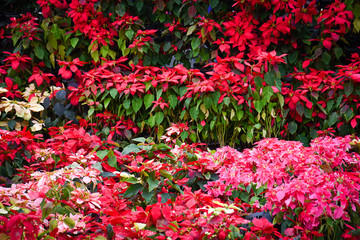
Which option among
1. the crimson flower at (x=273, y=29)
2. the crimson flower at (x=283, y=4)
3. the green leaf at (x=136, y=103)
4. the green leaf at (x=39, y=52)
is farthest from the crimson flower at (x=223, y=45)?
the green leaf at (x=39, y=52)

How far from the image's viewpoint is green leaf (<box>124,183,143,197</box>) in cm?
186

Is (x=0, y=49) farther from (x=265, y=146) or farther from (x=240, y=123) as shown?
(x=265, y=146)

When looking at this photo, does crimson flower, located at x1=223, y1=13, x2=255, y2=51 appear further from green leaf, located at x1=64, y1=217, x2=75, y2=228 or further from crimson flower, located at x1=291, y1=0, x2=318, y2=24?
green leaf, located at x1=64, y1=217, x2=75, y2=228

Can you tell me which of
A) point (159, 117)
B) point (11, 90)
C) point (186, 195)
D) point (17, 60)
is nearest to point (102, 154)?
point (186, 195)

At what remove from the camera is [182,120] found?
333cm

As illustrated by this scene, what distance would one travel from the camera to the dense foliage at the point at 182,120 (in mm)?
1704

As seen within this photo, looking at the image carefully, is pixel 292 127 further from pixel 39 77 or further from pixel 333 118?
pixel 39 77

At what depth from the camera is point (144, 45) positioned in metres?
3.53

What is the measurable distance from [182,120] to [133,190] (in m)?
1.52

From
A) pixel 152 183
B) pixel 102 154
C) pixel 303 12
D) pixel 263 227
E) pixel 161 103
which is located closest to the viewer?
pixel 263 227

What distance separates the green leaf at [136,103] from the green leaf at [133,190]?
4.57 ft

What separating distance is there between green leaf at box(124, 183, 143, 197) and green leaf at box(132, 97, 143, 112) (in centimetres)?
139

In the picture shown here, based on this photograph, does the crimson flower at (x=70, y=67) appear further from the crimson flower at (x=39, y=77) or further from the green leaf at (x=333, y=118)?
the green leaf at (x=333, y=118)

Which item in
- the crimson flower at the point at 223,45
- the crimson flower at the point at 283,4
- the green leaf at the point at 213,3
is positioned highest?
the green leaf at the point at 213,3
